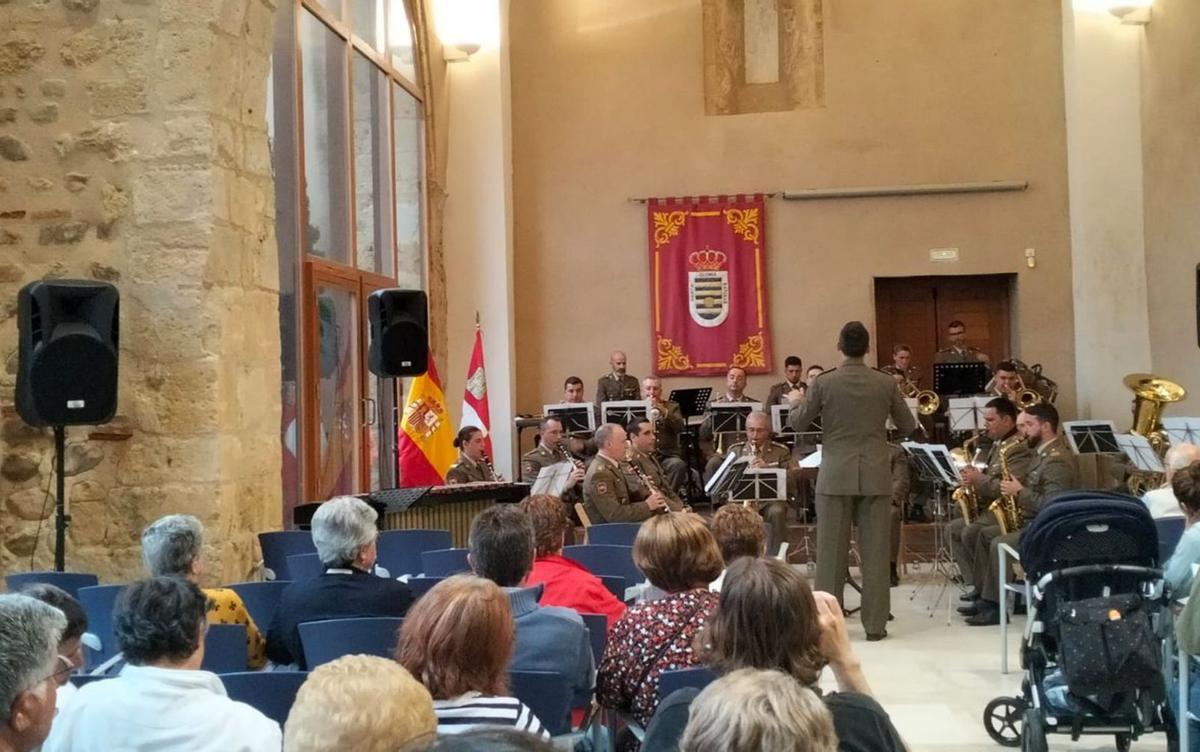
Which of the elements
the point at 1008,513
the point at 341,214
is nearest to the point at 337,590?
the point at 1008,513

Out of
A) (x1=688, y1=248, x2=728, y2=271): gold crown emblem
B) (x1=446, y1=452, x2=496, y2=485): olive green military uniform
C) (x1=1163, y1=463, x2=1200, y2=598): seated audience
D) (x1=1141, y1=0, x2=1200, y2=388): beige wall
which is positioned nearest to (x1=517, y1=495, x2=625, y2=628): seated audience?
(x1=1163, y1=463, x2=1200, y2=598): seated audience

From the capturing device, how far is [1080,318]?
1252 cm

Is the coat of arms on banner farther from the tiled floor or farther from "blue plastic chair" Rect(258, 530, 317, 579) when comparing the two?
A: "blue plastic chair" Rect(258, 530, 317, 579)

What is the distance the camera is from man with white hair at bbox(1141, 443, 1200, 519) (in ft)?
17.6

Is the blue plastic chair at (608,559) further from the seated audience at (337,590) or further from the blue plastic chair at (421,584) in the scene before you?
the seated audience at (337,590)

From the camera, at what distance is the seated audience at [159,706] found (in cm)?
246

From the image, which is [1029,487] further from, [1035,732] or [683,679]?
[683,679]

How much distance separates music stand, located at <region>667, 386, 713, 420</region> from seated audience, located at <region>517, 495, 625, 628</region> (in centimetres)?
772

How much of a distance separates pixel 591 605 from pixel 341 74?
6.76 metres

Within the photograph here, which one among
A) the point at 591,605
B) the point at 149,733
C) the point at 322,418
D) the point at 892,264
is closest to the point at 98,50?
the point at 322,418

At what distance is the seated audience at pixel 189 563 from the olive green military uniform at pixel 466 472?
4.69m

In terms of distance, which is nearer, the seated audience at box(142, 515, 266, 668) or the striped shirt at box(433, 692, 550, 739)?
the striped shirt at box(433, 692, 550, 739)

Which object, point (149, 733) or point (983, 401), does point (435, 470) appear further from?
Answer: point (149, 733)

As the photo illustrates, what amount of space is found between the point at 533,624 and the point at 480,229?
9429 mm
